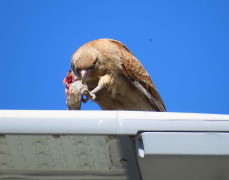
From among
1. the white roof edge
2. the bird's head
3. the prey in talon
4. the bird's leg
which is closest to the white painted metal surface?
the white roof edge

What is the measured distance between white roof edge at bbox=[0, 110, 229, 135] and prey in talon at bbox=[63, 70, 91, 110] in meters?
3.13

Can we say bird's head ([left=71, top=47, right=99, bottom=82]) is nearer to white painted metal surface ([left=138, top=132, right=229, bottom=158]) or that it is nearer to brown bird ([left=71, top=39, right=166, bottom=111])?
brown bird ([left=71, top=39, right=166, bottom=111])

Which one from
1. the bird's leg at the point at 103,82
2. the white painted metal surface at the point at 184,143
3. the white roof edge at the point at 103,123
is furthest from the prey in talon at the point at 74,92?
the white painted metal surface at the point at 184,143

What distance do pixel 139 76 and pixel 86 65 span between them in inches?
30.4

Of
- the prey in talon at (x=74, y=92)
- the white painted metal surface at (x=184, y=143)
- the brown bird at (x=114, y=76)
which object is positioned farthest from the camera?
Answer: the brown bird at (x=114, y=76)

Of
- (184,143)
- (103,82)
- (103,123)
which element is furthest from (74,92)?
(184,143)

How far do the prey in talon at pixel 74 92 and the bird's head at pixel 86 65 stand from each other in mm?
104

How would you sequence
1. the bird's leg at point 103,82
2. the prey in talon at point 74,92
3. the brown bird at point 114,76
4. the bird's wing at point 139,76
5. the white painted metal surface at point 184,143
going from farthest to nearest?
the bird's wing at point 139,76, the brown bird at point 114,76, the bird's leg at point 103,82, the prey in talon at point 74,92, the white painted metal surface at point 184,143

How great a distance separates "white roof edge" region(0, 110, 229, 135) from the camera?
1786 mm

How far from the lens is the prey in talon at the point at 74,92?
500 centimetres

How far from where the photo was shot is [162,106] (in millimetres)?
6371

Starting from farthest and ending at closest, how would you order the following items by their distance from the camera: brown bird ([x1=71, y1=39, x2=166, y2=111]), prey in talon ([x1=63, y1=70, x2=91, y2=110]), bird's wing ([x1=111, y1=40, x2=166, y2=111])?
bird's wing ([x1=111, y1=40, x2=166, y2=111])
brown bird ([x1=71, y1=39, x2=166, y2=111])
prey in talon ([x1=63, y1=70, x2=91, y2=110])

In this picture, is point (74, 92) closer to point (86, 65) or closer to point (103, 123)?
point (86, 65)

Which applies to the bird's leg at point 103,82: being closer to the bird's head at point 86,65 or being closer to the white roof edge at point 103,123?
the bird's head at point 86,65
